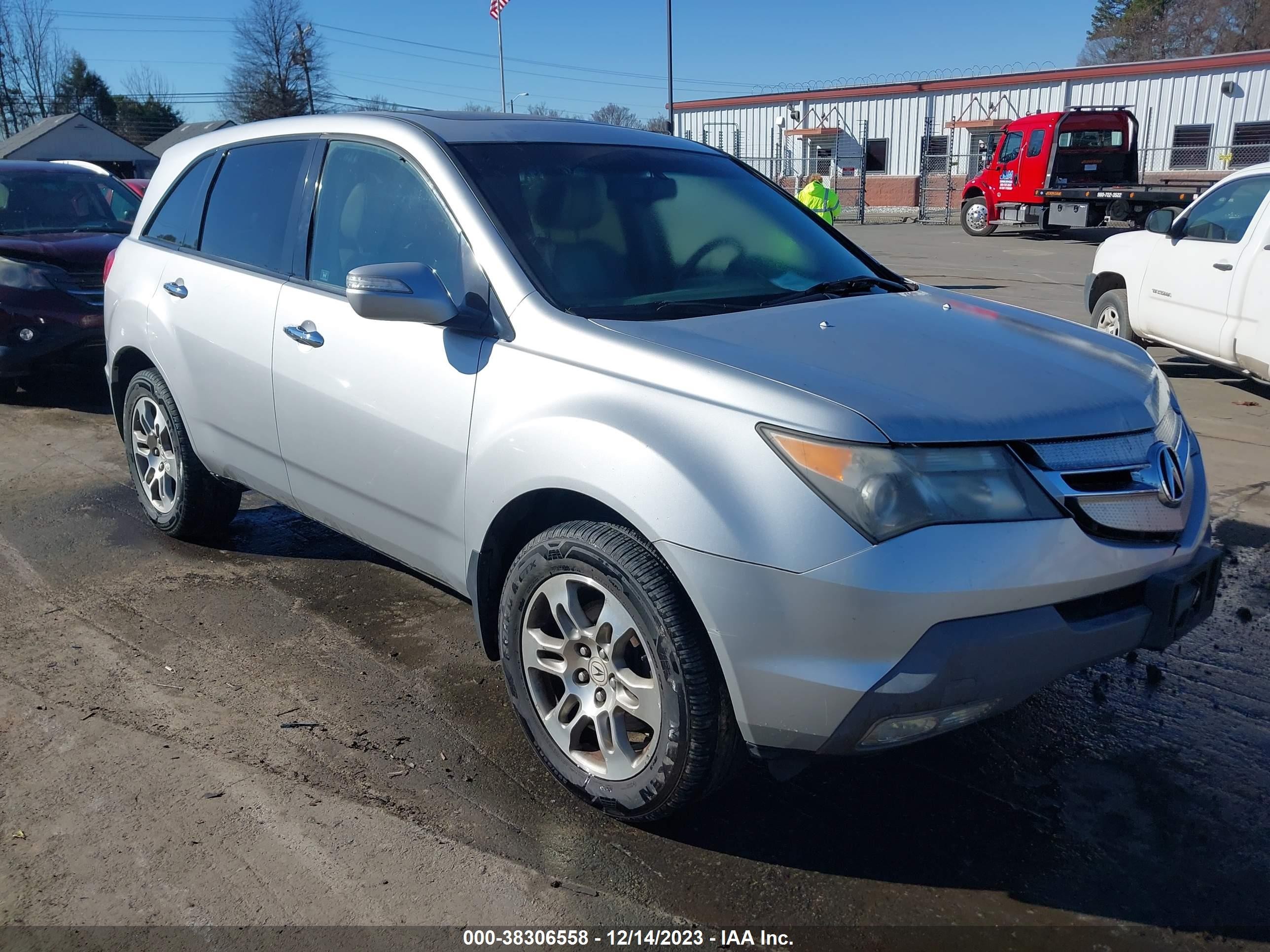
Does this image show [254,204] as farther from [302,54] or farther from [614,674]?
[302,54]

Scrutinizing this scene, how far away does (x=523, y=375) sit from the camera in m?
2.86

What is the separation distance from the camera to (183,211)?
15.3ft

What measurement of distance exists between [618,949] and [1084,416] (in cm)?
167

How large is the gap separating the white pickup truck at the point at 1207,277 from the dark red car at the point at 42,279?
7863mm

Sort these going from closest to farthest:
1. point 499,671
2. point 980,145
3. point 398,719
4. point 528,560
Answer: point 528,560 < point 398,719 < point 499,671 < point 980,145

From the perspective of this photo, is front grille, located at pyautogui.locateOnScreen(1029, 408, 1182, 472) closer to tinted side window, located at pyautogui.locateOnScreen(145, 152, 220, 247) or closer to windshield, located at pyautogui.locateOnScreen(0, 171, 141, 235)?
tinted side window, located at pyautogui.locateOnScreen(145, 152, 220, 247)

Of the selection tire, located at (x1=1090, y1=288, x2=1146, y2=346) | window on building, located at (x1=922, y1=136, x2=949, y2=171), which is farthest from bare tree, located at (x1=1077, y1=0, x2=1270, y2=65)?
tire, located at (x1=1090, y1=288, x2=1146, y2=346)

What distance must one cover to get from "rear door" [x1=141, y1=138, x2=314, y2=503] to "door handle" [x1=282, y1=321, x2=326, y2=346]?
15 cm

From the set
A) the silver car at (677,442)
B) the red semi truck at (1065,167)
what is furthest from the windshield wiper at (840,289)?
the red semi truck at (1065,167)

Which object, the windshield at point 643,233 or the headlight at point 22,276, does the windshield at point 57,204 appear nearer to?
the headlight at point 22,276

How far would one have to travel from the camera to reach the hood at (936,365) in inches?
95.3

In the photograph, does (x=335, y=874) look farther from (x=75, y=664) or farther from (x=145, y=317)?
(x=145, y=317)

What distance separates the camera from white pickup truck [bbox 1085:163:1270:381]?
6812 mm

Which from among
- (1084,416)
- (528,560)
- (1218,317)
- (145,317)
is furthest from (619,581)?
(1218,317)
